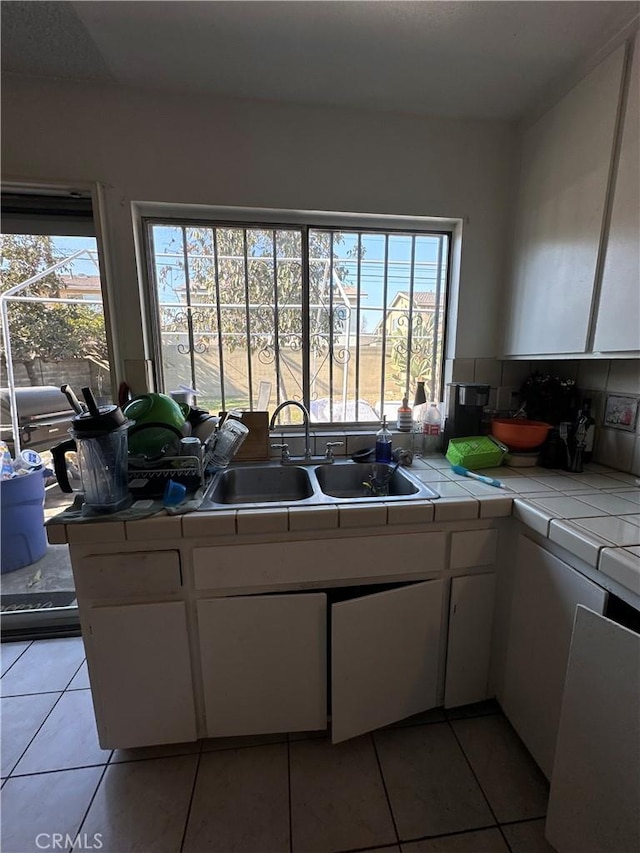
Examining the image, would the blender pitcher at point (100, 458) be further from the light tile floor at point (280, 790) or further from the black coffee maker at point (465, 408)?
the black coffee maker at point (465, 408)

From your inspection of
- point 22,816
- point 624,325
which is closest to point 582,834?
point 624,325

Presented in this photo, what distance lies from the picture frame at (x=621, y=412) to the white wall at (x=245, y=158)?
0.77 m

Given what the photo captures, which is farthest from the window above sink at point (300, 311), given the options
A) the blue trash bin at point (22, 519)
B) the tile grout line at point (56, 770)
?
the tile grout line at point (56, 770)

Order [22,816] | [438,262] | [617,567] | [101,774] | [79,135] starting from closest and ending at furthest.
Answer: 1. [617,567]
2. [22,816]
3. [101,774]
4. [79,135]
5. [438,262]

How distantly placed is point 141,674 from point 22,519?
1356 millimetres

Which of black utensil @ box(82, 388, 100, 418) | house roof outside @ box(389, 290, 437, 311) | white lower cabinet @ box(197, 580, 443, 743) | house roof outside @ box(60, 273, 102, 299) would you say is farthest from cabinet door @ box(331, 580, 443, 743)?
house roof outside @ box(60, 273, 102, 299)

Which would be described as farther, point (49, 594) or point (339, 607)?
point (49, 594)

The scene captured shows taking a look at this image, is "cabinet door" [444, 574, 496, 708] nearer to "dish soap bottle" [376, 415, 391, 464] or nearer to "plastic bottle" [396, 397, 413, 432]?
"dish soap bottle" [376, 415, 391, 464]

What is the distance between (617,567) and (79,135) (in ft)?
7.25

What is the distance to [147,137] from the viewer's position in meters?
1.38

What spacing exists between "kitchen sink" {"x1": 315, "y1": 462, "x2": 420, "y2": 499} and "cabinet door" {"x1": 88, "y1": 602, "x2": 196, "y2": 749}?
714mm

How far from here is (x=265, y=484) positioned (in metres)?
1.51

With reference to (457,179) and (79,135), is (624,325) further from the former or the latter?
(79,135)

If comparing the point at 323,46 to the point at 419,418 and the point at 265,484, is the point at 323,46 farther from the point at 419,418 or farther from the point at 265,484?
the point at 265,484
